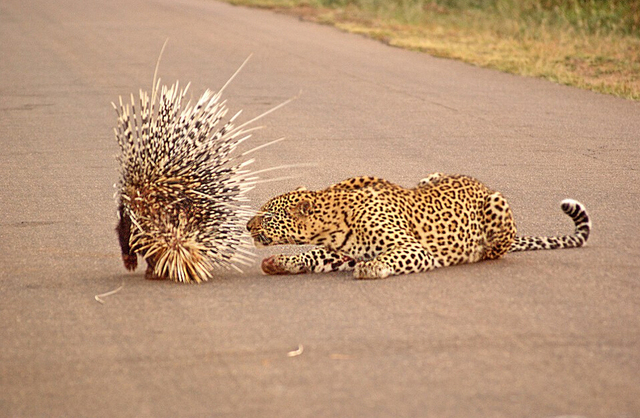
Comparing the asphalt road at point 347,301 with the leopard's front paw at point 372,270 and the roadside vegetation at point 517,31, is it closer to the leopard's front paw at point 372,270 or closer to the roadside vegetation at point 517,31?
the leopard's front paw at point 372,270

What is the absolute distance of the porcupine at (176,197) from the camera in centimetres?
659

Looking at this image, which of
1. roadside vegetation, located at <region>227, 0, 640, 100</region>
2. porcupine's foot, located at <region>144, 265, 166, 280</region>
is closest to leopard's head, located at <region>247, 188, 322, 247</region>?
porcupine's foot, located at <region>144, 265, 166, 280</region>

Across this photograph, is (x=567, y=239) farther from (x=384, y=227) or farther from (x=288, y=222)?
(x=288, y=222)

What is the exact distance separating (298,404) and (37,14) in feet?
86.0

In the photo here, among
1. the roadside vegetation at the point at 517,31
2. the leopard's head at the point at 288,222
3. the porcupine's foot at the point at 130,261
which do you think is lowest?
the roadside vegetation at the point at 517,31

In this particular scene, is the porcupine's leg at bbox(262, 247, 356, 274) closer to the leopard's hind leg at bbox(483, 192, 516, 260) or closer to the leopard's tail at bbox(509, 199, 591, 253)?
the leopard's hind leg at bbox(483, 192, 516, 260)

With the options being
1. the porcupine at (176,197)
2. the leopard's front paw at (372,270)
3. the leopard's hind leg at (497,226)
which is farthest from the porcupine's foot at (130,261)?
the leopard's hind leg at (497,226)

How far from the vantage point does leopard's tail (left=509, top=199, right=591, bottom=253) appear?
7.15 meters

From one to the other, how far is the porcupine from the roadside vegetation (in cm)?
964

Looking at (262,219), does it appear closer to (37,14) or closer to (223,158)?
(223,158)

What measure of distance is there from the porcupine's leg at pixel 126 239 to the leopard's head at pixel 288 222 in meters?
0.73

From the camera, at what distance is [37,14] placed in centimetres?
2892

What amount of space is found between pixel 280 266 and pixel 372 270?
650mm

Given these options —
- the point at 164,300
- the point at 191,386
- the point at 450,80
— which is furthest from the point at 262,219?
the point at 450,80
